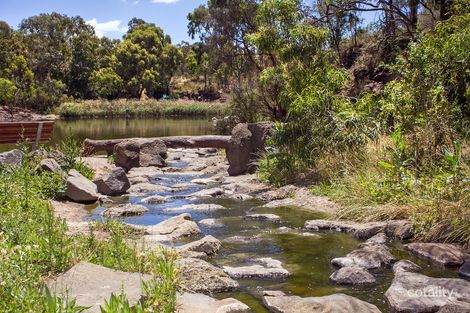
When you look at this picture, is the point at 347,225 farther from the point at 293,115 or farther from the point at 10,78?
the point at 10,78

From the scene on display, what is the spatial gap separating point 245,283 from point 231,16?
29423 millimetres

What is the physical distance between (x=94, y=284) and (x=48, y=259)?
68cm

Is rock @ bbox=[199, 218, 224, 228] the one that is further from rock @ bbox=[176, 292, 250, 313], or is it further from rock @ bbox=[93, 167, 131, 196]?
rock @ bbox=[176, 292, 250, 313]

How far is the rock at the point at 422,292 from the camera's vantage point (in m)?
4.64

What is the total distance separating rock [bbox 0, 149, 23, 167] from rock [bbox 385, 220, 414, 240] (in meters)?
6.54

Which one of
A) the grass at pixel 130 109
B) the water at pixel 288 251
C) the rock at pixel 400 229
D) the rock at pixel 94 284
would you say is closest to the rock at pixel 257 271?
the water at pixel 288 251

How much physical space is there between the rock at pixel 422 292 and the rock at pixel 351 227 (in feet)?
6.97

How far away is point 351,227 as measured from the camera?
780 cm

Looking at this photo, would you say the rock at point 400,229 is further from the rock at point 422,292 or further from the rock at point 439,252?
the rock at point 422,292

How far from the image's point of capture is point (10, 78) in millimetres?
48031

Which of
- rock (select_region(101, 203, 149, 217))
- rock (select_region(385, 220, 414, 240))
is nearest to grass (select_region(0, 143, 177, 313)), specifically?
rock (select_region(101, 203, 149, 217))

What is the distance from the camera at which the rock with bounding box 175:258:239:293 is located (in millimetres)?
5057

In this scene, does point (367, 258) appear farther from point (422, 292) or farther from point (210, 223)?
point (210, 223)

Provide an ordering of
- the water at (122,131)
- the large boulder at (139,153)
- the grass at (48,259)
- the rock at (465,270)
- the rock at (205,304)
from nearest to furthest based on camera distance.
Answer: the grass at (48,259) < the rock at (205,304) < the rock at (465,270) < the large boulder at (139,153) < the water at (122,131)
